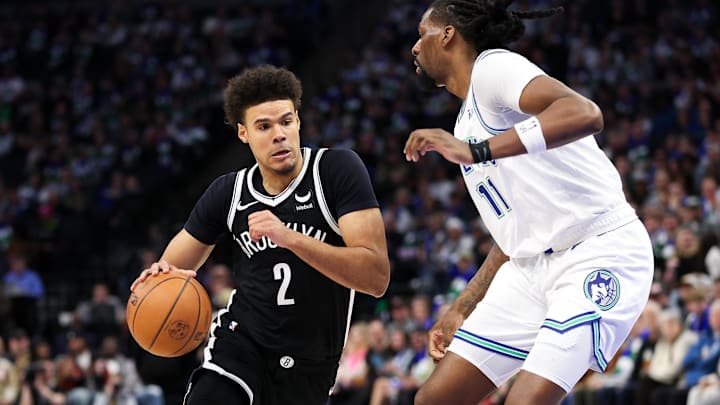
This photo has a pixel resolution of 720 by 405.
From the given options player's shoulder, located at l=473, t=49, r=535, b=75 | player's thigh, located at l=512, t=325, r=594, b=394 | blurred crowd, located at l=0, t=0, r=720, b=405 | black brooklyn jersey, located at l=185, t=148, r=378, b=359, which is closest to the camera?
player's thigh, located at l=512, t=325, r=594, b=394

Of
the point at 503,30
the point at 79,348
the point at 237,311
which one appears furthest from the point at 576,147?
the point at 79,348

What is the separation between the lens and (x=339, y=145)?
18.7 metres

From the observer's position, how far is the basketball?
15.8ft

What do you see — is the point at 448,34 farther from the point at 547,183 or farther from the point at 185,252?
the point at 185,252

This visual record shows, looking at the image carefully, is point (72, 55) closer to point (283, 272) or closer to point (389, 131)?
point (389, 131)

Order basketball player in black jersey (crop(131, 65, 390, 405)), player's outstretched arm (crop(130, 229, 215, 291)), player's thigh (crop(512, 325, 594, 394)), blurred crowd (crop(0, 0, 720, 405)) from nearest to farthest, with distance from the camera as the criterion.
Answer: player's thigh (crop(512, 325, 594, 394))
basketball player in black jersey (crop(131, 65, 390, 405))
player's outstretched arm (crop(130, 229, 215, 291))
blurred crowd (crop(0, 0, 720, 405))

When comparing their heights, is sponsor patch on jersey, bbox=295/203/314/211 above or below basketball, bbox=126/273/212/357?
above

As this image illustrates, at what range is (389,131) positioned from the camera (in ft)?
59.7

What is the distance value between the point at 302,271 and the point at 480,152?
4.13 feet

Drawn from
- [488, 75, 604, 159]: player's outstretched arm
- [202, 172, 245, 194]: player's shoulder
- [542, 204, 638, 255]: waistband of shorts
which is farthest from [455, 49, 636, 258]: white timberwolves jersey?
[202, 172, 245, 194]: player's shoulder

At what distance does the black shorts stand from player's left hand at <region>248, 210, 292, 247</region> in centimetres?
59

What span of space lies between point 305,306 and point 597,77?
12979mm

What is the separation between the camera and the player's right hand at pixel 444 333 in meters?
4.87

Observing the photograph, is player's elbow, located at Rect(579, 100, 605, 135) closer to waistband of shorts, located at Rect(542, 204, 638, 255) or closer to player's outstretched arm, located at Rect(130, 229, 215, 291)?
waistband of shorts, located at Rect(542, 204, 638, 255)
